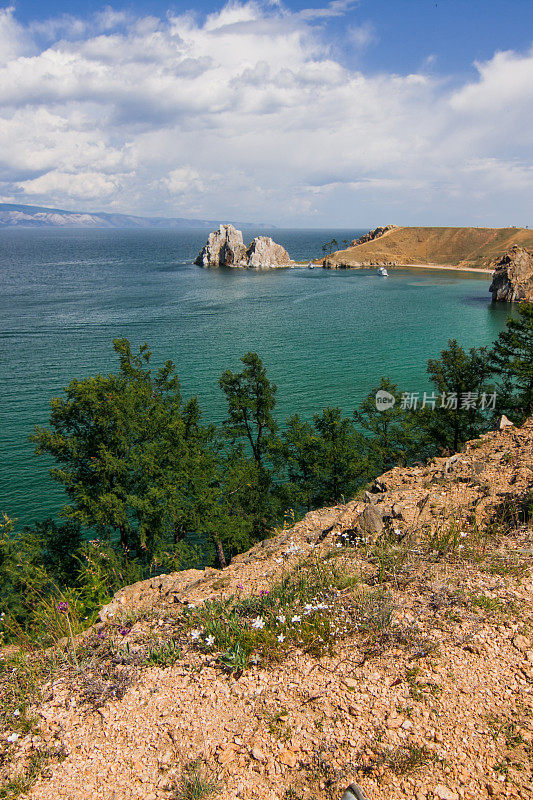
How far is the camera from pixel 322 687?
18.8 ft

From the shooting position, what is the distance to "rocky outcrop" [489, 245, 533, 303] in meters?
105

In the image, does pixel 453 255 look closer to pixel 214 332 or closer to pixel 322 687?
pixel 214 332

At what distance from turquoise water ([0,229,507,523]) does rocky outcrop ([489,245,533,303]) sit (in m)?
4.78

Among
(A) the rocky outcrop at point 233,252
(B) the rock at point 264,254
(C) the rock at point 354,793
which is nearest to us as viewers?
(C) the rock at point 354,793

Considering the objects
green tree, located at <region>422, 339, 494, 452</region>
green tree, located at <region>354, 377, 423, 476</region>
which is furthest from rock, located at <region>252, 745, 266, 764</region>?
green tree, located at <region>422, 339, 494, 452</region>

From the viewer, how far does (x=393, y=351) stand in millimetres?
63000

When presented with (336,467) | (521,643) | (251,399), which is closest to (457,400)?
(336,467)

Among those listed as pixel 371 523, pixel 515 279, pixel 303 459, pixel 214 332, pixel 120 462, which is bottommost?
pixel 303 459

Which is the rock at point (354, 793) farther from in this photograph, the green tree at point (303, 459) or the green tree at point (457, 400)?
the green tree at point (457, 400)

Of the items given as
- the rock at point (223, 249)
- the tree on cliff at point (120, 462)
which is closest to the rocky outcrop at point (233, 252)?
the rock at point (223, 249)

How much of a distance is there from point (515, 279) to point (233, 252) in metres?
98.9

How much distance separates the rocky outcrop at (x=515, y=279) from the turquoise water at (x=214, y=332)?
4.78 m

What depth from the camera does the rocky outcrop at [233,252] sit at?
165 metres

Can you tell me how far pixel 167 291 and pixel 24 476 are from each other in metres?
86.5
